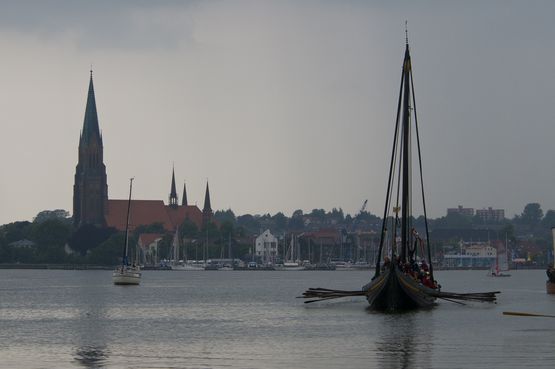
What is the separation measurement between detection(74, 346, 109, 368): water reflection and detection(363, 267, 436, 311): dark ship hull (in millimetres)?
24104

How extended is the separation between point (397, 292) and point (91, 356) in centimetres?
2997

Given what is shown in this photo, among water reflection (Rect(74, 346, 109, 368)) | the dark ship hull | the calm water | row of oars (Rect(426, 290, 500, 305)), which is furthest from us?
row of oars (Rect(426, 290, 500, 305))

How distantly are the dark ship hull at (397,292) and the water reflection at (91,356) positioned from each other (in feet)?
79.1

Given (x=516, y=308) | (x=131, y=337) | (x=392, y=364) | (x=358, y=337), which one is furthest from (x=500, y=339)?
(x=516, y=308)

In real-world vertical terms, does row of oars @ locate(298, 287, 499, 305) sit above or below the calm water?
above

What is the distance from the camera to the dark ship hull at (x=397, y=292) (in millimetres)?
80438

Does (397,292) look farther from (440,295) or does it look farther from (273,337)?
(273,337)

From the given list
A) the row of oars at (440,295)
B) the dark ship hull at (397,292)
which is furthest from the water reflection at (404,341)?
the row of oars at (440,295)

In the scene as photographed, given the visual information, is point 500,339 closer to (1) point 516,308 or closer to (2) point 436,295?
(2) point 436,295

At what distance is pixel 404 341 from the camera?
6297 centimetres

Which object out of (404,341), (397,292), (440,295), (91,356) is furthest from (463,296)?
(91,356)

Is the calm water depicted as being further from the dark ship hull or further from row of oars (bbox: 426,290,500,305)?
the dark ship hull

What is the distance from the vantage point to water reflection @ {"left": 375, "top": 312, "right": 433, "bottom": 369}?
51.8m

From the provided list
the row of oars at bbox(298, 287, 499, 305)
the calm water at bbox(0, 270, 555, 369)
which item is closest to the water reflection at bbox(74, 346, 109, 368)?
the calm water at bbox(0, 270, 555, 369)
